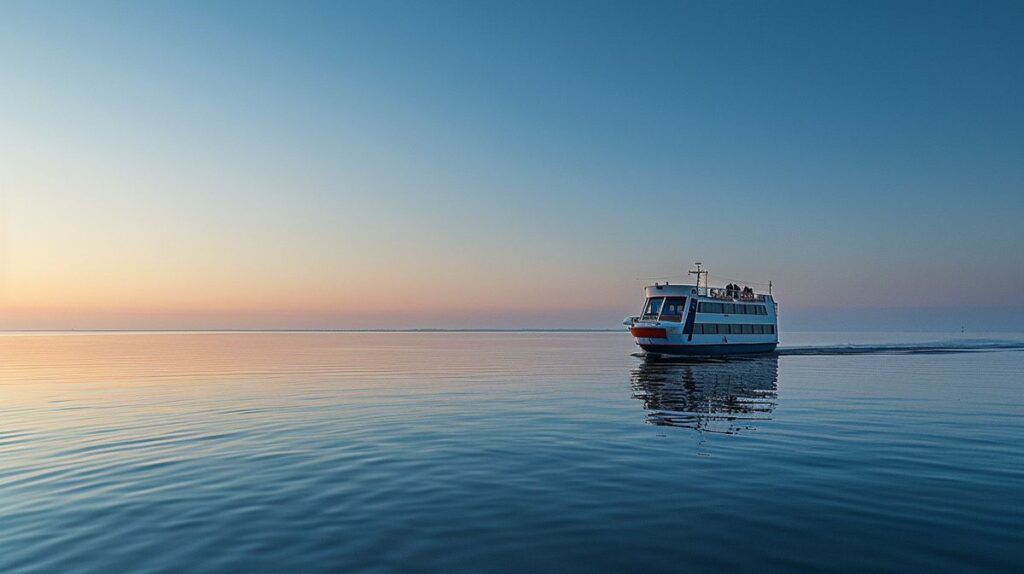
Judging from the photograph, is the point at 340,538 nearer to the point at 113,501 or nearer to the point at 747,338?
the point at 113,501

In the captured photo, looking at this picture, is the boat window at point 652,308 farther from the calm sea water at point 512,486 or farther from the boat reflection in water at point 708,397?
the calm sea water at point 512,486

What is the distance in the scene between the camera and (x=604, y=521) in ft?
33.0

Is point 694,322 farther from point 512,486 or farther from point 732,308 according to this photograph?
point 512,486

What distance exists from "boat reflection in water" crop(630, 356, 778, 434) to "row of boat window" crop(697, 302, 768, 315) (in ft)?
61.5

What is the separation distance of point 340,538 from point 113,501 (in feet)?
19.2

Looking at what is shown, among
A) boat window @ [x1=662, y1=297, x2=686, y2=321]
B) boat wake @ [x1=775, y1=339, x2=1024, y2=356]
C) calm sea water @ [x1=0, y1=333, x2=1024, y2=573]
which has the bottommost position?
calm sea water @ [x1=0, y1=333, x2=1024, y2=573]

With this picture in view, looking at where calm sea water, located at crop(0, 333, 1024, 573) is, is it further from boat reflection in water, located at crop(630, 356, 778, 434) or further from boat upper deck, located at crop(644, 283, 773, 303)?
boat upper deck, located at crop(644, 283, 773, 303)

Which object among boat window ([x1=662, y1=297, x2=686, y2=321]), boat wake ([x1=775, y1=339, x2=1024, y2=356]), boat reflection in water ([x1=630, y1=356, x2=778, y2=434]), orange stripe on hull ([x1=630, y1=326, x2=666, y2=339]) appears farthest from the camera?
boat wake ([x1=775, y1=339, x2=1024, y2=356])

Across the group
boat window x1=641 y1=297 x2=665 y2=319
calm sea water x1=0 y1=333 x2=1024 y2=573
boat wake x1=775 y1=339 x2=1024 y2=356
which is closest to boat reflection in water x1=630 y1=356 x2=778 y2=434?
calm sea water x1=0 y1=333 x2=1024 y2=573

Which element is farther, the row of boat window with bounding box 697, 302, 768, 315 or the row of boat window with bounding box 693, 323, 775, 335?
the row of boat window with bounding box 697, 302, 768, 315

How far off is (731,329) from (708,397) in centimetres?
4639

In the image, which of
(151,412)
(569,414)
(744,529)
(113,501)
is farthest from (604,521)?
(151,412)

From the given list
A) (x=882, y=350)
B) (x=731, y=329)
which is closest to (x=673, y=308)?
(x=731, y=329)

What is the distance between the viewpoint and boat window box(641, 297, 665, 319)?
68688mm
